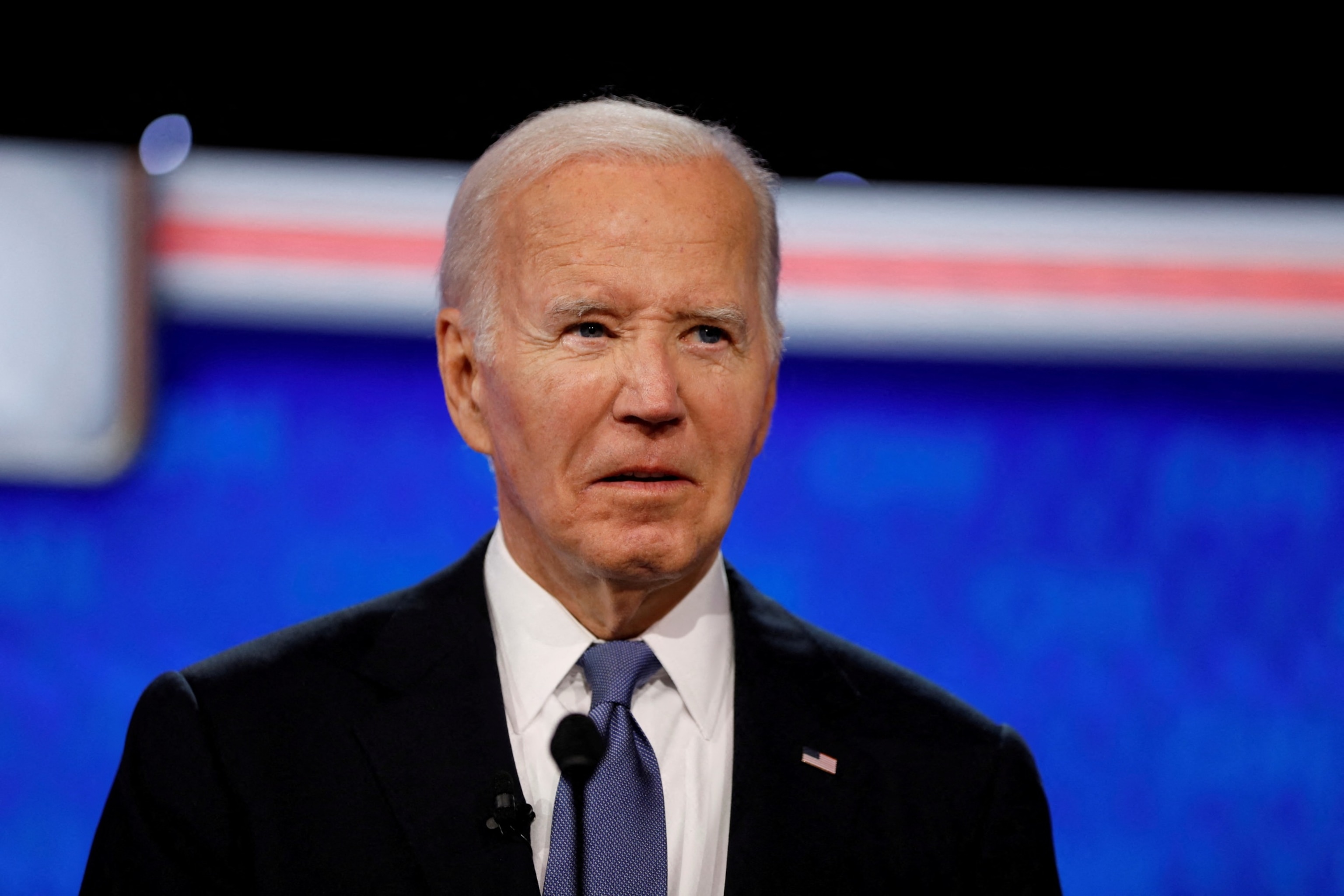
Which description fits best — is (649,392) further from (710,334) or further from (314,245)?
(314,245)

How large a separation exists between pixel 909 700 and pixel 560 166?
39.1 inches

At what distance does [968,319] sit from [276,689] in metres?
1.99

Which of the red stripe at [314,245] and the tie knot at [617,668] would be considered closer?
the tie knot at [617,668]

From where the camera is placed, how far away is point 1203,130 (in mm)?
3082

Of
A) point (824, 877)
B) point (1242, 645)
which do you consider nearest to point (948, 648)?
point (1242, 645)

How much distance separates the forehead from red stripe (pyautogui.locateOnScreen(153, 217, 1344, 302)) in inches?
49.7

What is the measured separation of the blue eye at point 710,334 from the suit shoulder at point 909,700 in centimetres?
55

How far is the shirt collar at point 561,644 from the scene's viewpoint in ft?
6.06

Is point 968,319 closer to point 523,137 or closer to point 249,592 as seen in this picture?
point 523,137

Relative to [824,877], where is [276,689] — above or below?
above

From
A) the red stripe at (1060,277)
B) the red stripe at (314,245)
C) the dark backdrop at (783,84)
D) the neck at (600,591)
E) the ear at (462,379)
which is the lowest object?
the neck at (600,591)

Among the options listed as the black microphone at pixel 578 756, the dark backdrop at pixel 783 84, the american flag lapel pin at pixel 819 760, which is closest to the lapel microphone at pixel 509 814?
the black microphone at pixel 578 756

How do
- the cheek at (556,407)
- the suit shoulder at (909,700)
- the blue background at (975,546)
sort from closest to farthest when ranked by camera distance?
the cheek at (556,407) → the suit shoulder at (909,700) → the blue background at (975,546)

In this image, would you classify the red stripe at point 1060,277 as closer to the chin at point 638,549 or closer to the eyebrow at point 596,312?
the eyebrow at point 596,312
